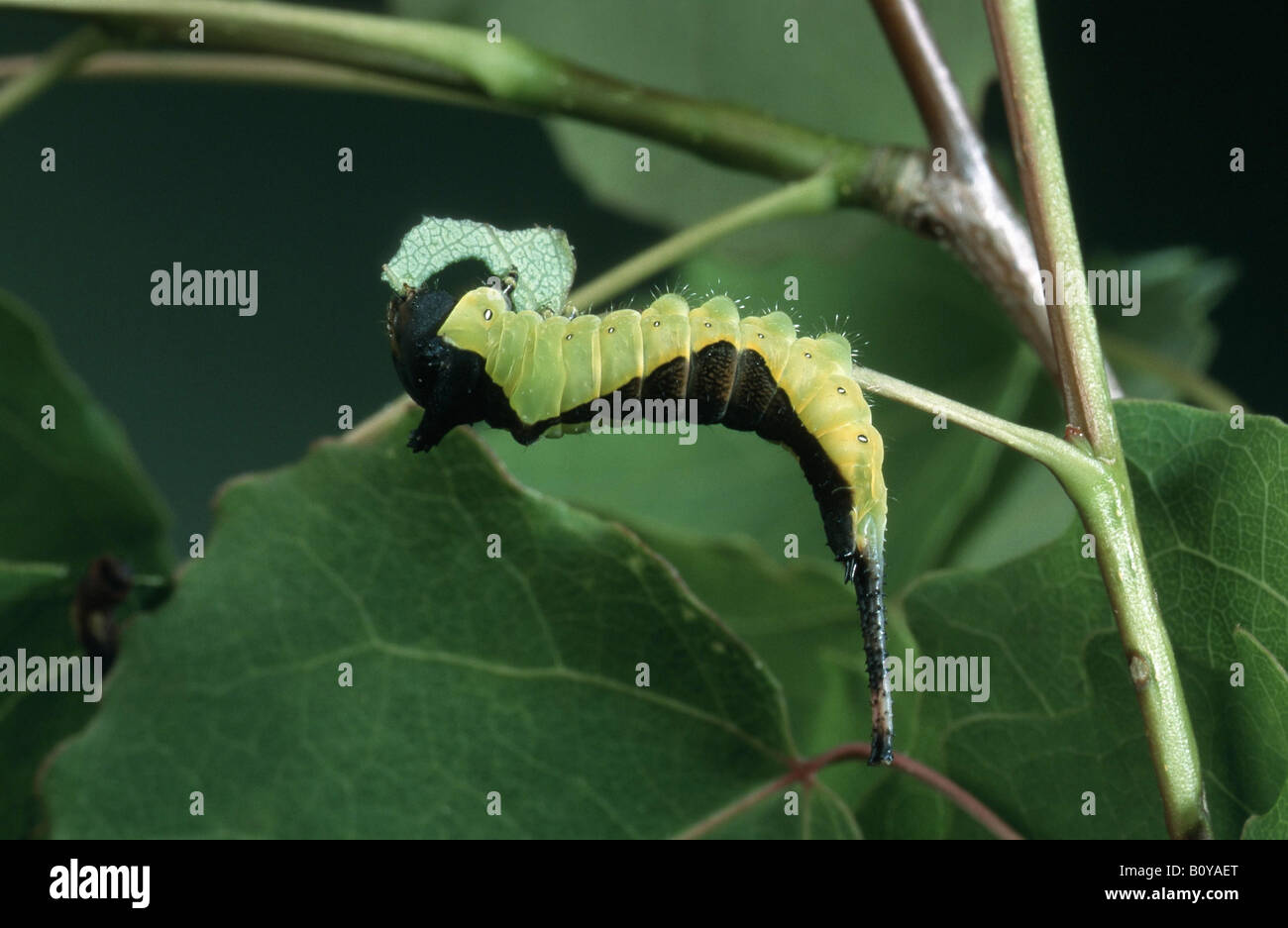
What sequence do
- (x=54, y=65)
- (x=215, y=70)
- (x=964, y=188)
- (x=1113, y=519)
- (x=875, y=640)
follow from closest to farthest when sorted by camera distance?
(x=1113, y=519) → (x=875, y=640) → (x=964, y=188) → (x=54, y=65) → (x=215, y=70)

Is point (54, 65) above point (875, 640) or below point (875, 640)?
above

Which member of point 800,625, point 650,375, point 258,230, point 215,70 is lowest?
point 800,625

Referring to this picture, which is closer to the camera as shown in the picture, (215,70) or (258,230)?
(215,70)

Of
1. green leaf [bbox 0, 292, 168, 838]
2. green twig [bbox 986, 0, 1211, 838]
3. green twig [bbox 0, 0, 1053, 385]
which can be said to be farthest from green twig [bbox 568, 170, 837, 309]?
green leaf [bbox 0, 292, 168, 838]

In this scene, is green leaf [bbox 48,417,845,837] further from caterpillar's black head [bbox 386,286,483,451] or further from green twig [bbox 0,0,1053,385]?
green twig [bbox 0,0,1053,385]

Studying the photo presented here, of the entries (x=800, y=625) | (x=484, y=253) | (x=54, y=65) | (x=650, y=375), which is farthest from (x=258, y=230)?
(x=650, y=375)

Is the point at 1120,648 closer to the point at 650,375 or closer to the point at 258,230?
the point at 650,375
